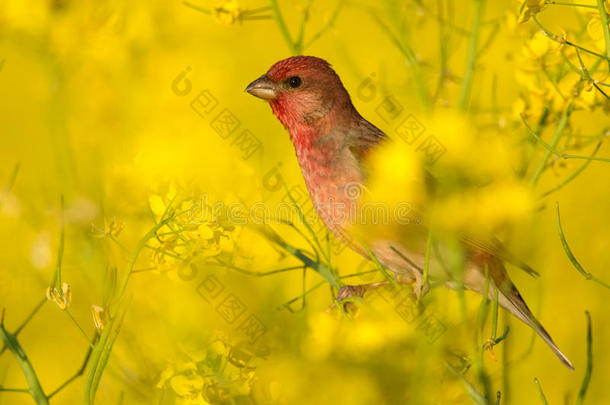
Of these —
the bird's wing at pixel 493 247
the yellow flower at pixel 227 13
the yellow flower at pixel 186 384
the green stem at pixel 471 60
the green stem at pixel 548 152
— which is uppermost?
the yellow flower at pixel 227 13

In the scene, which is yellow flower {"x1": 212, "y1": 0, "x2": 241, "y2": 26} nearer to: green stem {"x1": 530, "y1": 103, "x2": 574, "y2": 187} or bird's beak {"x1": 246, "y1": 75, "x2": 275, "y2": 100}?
bird's beak {"x1": 246, "y1": 75, "x2": 275, "y2": 100}

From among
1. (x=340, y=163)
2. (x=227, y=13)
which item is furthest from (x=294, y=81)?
(x=227, y=13)

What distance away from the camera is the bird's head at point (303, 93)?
145 inches

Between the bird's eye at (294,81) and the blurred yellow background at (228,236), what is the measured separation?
240 millimetres

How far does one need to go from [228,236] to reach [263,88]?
1.16 metres

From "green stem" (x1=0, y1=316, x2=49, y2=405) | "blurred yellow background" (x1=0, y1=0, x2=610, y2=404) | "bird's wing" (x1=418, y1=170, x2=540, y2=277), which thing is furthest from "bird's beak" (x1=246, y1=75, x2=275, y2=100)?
"green stem" (x1=0, y1=316, x2=49, y2=405)

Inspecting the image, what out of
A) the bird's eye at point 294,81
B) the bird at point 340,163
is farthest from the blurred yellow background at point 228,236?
the bird's eye at point 294,81

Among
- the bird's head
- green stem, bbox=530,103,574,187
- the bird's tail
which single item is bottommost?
the bird's tail

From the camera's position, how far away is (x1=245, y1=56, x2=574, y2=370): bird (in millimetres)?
3514

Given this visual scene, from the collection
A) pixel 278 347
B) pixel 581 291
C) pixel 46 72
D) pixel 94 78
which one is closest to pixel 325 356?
pixel 278 347

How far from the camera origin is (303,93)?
12.3 feet

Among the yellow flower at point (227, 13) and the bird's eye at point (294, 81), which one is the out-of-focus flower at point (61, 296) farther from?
the bird's eye at point (294, 81)

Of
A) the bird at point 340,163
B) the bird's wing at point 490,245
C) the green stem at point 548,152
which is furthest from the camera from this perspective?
the bird at point 340,163

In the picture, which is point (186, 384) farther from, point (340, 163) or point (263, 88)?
point (263, 88)
